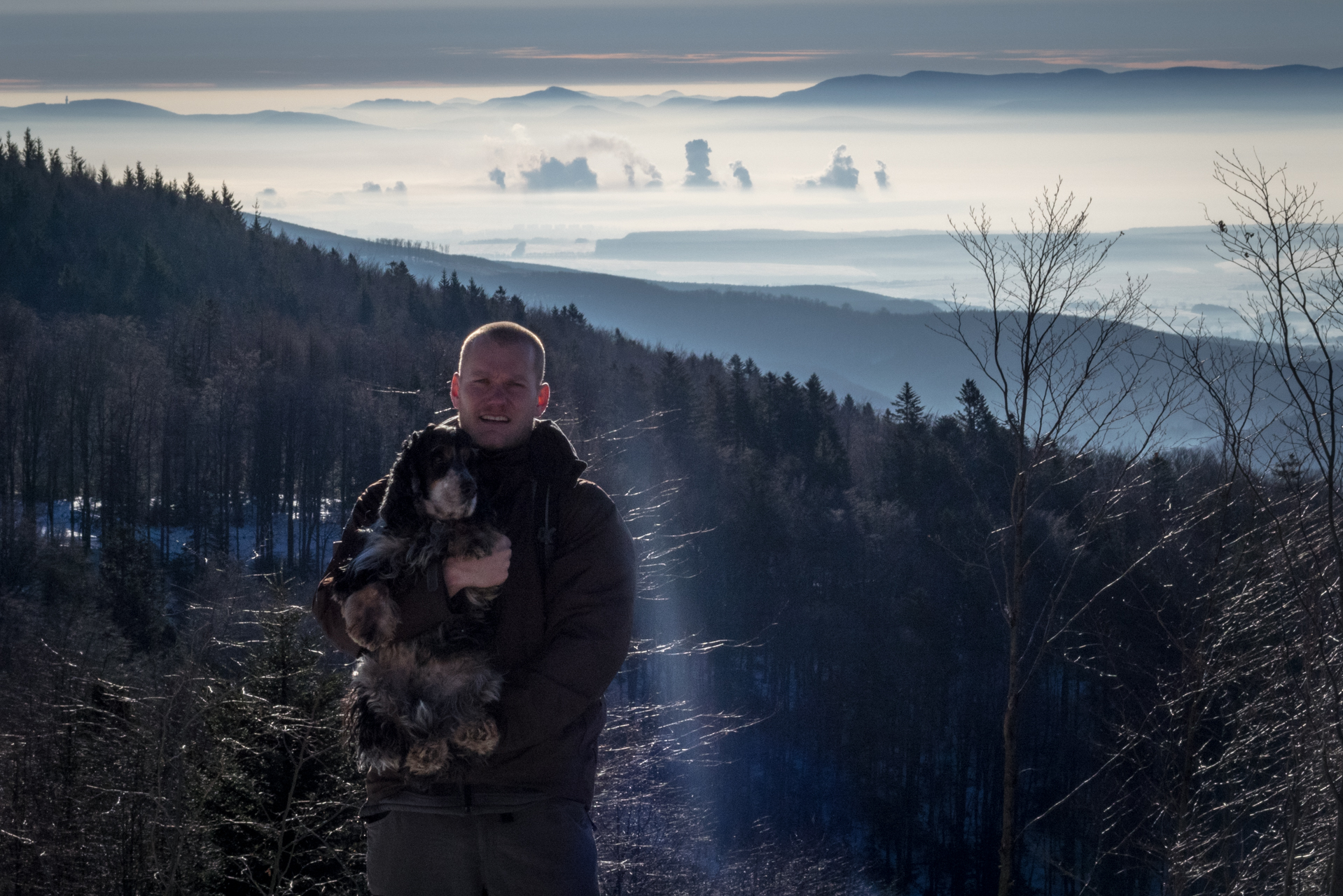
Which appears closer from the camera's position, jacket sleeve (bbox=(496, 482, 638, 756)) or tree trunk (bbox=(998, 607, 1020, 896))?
jacket sleeve (bbox=(496, 482, 638, 756))

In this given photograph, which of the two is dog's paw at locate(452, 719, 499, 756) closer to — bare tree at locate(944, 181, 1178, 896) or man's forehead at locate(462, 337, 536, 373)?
man's forehead at locate(462, 337, 536, 373)

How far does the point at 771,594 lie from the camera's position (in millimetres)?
52281

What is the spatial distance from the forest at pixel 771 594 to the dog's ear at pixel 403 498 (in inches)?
164

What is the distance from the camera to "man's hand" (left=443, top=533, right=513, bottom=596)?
3188mm

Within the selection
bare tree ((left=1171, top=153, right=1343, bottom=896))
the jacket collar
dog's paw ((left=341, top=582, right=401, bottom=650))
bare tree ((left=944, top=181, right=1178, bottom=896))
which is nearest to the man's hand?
dog's paw ((left=341, top=582, right=401, bottom=650))

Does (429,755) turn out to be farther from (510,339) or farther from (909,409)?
(909,409)

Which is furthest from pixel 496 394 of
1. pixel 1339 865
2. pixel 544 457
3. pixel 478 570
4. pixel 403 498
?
pixel 1339 865

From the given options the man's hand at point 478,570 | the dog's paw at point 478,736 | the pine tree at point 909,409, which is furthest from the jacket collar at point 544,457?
the pine tree at point 909,409

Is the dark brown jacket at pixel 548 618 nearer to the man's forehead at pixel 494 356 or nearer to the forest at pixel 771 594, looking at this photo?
the man's forehead at pixel 494 356

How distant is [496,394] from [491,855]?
1377 millimetres

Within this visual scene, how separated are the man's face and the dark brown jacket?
67 millimetres

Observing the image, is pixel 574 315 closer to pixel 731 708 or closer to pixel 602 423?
pixel 731 708

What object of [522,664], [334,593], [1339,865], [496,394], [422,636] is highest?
[496,394]

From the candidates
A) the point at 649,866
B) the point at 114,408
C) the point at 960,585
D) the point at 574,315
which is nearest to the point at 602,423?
the point at 649,866
